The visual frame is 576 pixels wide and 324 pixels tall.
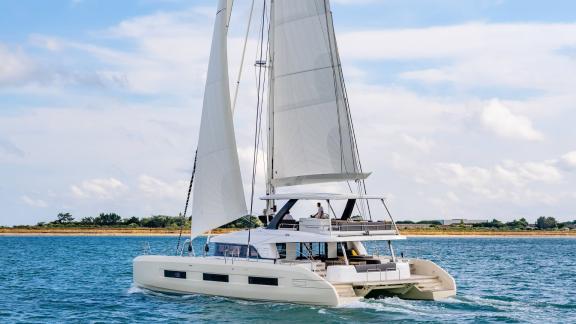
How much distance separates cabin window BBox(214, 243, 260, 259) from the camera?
28.0 meters

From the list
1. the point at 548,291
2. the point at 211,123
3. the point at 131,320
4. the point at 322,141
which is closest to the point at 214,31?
the point at 211,123

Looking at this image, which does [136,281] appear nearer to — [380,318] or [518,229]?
[380,318]

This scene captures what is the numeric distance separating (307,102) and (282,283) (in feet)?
23.0

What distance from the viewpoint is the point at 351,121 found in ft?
97.0

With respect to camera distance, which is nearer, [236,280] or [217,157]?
[236,280]

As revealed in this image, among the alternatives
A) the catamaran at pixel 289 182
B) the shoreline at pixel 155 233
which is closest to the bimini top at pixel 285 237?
the catamaran at pixel 289 182

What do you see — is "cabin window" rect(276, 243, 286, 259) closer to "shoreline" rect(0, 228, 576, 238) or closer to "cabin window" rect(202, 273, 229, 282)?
"cabin window" rect(202, 273, 229, 282)

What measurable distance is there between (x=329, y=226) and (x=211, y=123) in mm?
6580

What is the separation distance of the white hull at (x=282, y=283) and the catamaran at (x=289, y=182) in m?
0.05

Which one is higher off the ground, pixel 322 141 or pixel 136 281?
pixel 322 141

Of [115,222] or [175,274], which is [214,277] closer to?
[175,274]

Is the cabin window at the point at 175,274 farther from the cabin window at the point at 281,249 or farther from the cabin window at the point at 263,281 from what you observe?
the cabin window at the point at 281,249

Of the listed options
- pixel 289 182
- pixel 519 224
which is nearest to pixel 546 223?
pixel 519 224

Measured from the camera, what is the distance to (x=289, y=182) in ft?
98.7
